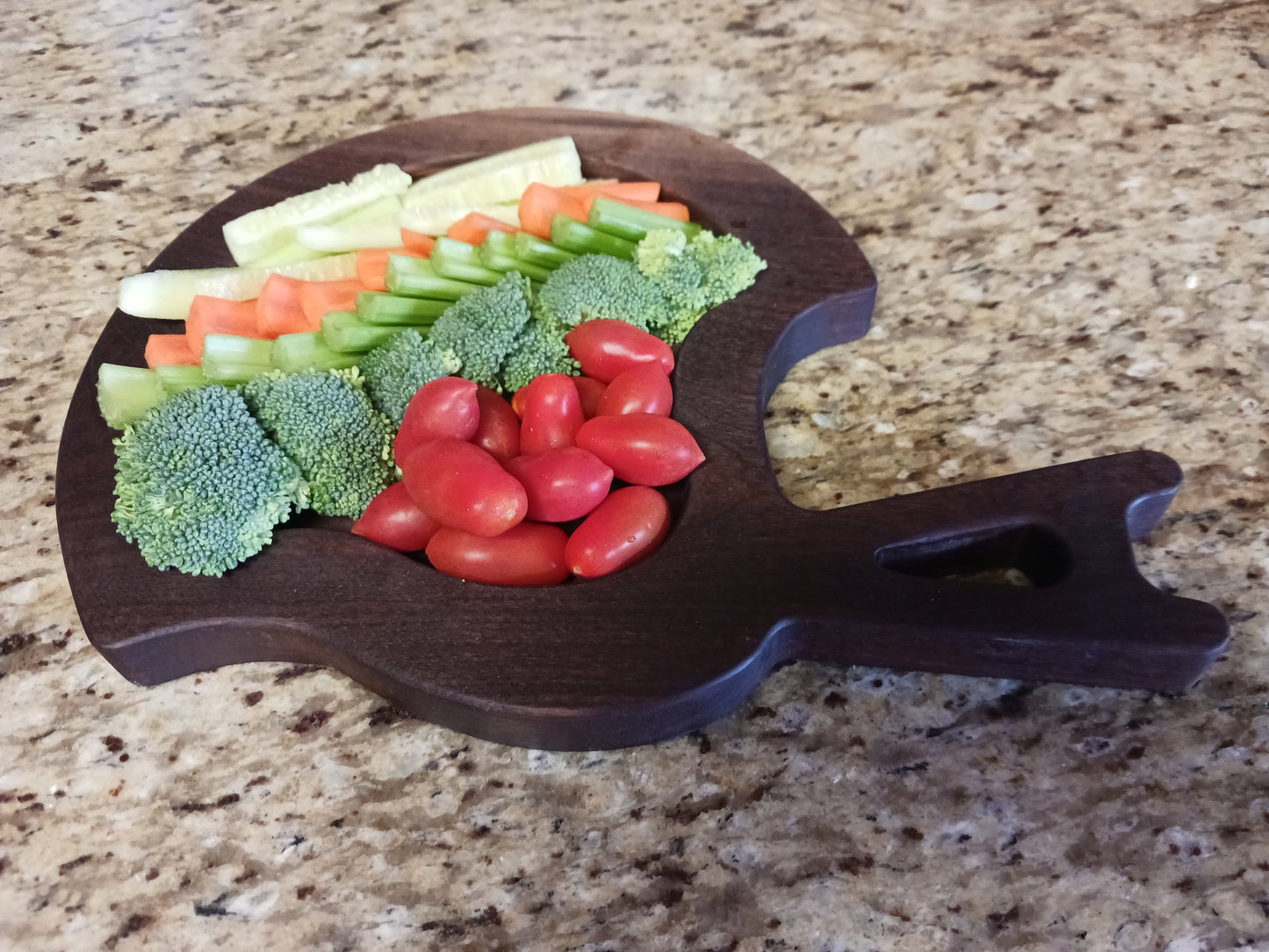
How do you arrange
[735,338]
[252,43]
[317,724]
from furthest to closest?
[252,43] < [735,338] < [317,724]

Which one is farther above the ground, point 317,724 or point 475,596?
point 475,596


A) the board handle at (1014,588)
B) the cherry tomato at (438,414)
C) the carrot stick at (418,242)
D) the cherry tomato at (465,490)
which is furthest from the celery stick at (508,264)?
the board handle at (1014,588)

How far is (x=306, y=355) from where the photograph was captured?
52.2 inches

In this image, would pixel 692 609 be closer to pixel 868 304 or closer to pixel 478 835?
pixel 478 835

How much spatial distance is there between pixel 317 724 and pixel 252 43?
1.77 meters

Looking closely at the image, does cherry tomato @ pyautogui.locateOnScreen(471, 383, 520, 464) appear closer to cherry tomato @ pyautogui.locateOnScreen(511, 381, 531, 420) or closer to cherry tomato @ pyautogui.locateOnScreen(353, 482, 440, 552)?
cherry tomato @ pyautogui.locateOnScreen(511, 381, 531, 420)

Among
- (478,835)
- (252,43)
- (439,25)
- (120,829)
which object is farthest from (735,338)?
(252,43)

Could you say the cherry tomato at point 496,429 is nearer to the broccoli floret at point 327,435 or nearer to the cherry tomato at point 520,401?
the cherry tomato at point 520,401

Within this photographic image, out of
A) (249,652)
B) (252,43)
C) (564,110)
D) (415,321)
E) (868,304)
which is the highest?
(252,43)

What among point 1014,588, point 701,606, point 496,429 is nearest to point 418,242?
point 496,429

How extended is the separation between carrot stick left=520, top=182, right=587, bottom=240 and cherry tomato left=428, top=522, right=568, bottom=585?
590 mm

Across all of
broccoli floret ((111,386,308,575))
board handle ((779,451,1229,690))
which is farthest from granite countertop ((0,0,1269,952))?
broccoli floret ((111,386,308,575))

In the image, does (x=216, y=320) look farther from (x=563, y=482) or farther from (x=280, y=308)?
(x=563, y=482)

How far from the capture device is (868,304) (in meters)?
1.47
